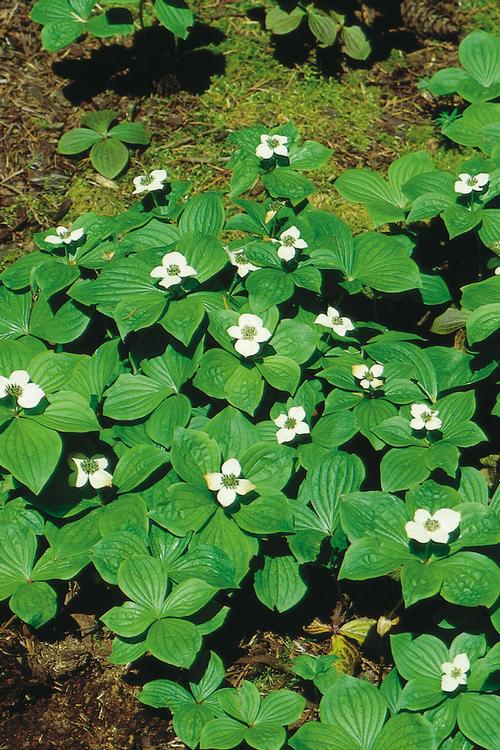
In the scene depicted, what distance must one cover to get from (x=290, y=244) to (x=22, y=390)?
1197mm

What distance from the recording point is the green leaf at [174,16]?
4660mm

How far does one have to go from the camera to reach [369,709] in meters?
2.74

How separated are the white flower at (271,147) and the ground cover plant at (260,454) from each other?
0.02m

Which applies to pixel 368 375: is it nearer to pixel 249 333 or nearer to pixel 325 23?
pixel 249 333

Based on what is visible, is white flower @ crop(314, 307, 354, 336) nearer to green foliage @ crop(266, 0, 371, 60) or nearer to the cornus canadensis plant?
the cornus canadensis plant

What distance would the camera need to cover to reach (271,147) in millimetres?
3559

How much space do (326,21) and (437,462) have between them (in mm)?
3182

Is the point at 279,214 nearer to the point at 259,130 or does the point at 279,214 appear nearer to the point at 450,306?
the point at 259,130

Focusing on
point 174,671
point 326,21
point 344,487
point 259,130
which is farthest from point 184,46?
point 174,671

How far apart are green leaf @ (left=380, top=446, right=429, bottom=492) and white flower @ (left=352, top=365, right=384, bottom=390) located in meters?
0.27

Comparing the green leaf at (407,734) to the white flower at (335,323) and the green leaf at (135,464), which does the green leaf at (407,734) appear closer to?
the green leaf at (135,464)

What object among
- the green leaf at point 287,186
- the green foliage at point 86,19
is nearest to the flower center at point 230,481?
the green leaf at point 287,186

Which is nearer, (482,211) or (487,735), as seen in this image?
(487,735)

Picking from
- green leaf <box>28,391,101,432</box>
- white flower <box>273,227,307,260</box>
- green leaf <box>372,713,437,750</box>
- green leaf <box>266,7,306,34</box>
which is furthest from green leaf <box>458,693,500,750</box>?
green leaf <box>266,7,306,34</box>
